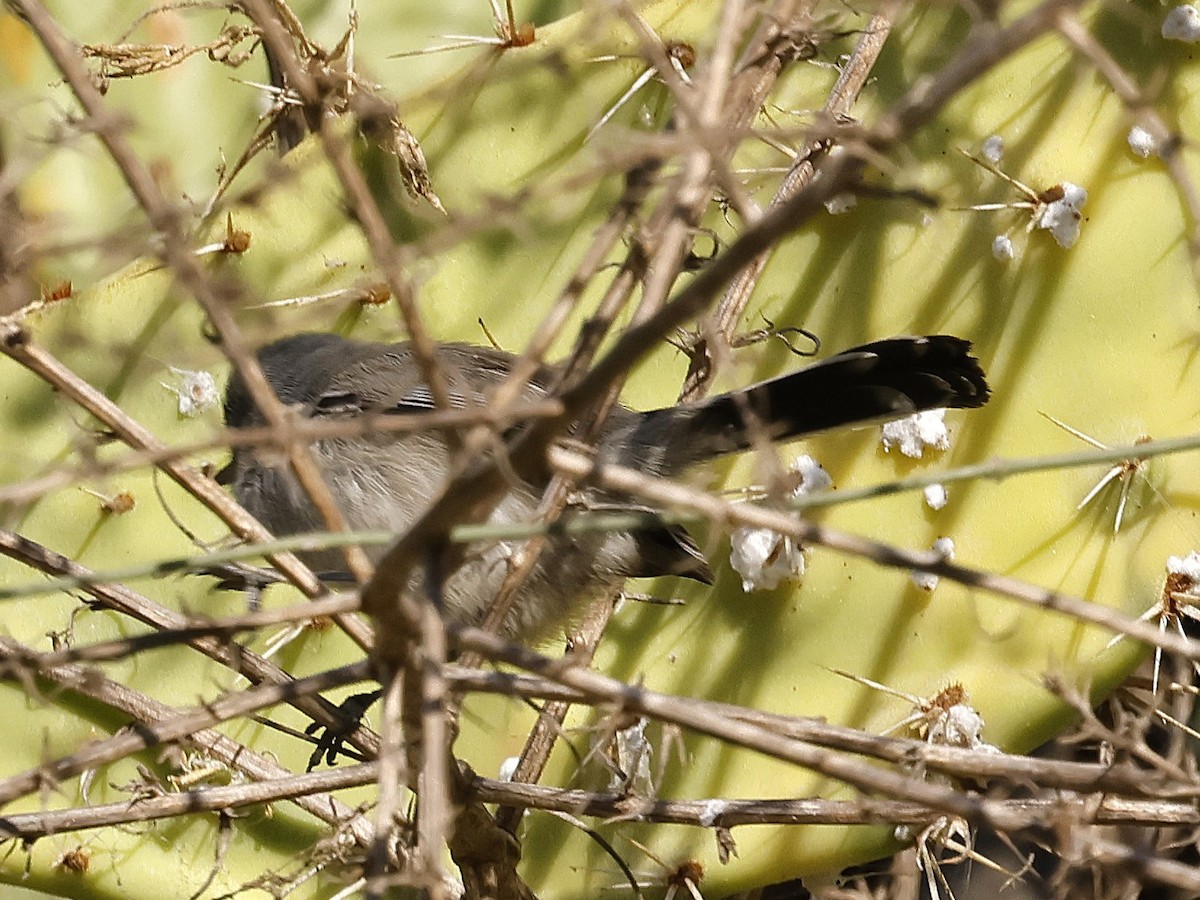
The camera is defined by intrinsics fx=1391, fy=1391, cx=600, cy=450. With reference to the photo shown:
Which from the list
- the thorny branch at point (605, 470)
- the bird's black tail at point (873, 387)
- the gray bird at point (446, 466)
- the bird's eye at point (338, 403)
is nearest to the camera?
the thorny branch at point (605, 470)

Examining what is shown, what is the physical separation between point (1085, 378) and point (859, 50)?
1.91ft

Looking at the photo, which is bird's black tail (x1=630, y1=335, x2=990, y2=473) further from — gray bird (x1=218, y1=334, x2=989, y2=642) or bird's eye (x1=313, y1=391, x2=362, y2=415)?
bird's eye (x1=313, y1=391, x2=362, y2=415)

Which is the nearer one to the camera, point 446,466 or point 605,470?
point 605,470

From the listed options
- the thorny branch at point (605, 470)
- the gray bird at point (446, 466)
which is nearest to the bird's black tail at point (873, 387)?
the gray bird at point (446, 466)

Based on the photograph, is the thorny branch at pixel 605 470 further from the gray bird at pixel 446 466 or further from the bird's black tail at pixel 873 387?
the gray bird at pixel 446 466

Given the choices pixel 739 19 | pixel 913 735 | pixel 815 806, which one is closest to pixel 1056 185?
pixel 913 735

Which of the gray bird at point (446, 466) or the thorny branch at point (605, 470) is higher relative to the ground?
the gray bird at point (446, 466)

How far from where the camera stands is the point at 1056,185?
2045 millimetres

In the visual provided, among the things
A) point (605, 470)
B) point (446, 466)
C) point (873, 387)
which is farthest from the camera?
point (446, 466)

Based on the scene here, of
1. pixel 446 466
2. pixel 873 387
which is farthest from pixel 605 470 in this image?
pixel 446 466

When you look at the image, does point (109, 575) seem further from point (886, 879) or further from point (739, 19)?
point (886, 879)

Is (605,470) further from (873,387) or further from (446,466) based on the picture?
(446,466)

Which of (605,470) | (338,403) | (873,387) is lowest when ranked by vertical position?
(605,470)

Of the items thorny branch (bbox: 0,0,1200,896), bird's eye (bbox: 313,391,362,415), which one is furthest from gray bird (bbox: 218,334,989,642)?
thorny branch (bbox: 0,0,1200,896)
